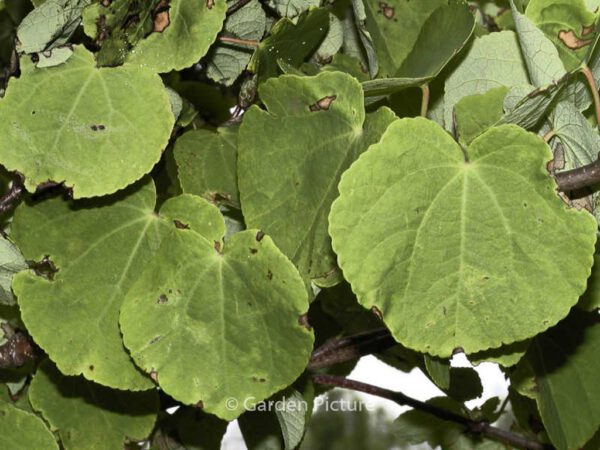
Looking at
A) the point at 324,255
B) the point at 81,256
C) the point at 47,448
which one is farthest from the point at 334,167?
the point at 47,448

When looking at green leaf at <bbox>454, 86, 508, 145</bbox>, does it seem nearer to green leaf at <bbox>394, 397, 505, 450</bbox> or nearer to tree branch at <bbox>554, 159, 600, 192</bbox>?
tree branch at <bbox>554, 159, 600, 192</bbox>

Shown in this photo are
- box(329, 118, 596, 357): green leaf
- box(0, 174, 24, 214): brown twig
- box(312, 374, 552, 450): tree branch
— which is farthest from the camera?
box(312, 374, 552, 450): tree branch

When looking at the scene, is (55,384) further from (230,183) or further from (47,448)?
(230,183)

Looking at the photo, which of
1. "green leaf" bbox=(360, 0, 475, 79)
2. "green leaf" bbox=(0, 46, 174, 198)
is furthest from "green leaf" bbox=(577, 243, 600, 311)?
"green leaf" bbox=(0, 46, 174, 198)

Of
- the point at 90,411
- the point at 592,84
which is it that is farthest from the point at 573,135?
the point at 90,411

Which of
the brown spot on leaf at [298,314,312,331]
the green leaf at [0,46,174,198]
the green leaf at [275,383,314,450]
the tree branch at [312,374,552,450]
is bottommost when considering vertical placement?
the tree branch at [312,374,552,450]

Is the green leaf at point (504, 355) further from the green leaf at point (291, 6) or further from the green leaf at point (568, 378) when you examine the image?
the green leaf at point (291, 6)

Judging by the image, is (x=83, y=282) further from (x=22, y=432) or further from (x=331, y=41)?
(x=331, y=41)
